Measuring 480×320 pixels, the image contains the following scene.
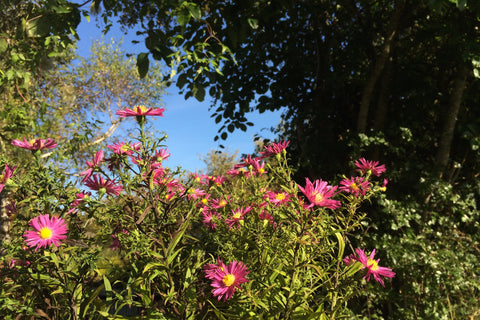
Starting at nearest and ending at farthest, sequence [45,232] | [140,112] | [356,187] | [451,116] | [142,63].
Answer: [45,232]
[140,112]
[356,187]
[142,63]
[451,116]

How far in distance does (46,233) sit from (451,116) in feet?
10.9

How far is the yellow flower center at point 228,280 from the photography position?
113cm

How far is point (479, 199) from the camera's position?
362 centimetres

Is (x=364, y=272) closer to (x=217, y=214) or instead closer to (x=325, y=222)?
(x=325, y=222)

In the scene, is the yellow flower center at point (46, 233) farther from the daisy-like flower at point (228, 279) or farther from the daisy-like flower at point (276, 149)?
the daisy-like flower at point (276, 149)

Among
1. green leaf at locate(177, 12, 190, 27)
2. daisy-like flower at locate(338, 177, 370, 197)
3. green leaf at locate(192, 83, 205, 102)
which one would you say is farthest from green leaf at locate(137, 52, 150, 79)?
daisy-like flower at locate(338, 177, 370, 197)

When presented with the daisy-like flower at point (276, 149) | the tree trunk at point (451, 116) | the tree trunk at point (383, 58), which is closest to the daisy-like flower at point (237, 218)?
the daisy-like flower at point (276, 149)

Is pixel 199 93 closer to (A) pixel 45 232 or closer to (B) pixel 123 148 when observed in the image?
(B) pixel 123 148

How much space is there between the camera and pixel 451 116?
3158mm

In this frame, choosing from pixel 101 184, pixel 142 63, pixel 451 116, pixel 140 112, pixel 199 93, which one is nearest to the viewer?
pixel 140 112

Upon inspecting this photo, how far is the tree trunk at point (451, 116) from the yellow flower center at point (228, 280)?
277cm

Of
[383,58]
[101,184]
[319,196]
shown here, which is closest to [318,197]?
[319,196]

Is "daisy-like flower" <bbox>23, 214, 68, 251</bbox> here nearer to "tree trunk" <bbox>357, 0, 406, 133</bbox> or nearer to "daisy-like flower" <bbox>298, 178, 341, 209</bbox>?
"daisy-like flower" <bbox>298, 178, 341, 209</bbox>

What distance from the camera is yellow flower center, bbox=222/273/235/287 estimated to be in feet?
3.71
